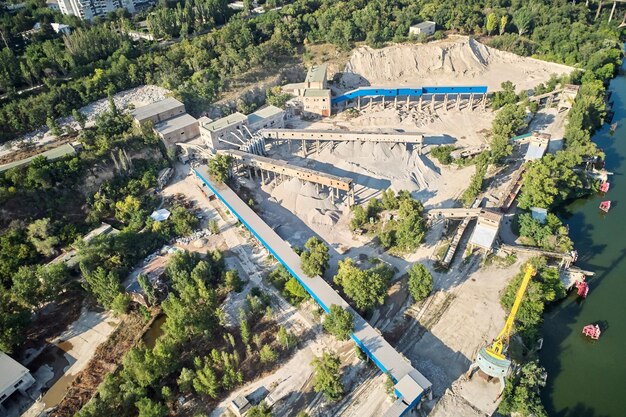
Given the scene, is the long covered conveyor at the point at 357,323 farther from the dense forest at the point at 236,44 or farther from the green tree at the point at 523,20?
the green tree at the point at 523,20

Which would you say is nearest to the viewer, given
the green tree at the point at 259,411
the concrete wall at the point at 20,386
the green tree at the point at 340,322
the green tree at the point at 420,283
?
the green tree at the point at 259,411

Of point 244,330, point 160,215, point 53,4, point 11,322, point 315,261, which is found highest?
point 53,4

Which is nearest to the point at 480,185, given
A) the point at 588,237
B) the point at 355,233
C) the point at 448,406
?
the point at 588,237

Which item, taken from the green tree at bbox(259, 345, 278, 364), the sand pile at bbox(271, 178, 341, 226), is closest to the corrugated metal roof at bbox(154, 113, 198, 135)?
the sand pile at bbox(271, 178, 341, 226)

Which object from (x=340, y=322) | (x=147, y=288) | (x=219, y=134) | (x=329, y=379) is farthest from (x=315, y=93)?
(x=329, y=379)

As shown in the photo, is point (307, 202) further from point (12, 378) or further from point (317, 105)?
point (12, 378)

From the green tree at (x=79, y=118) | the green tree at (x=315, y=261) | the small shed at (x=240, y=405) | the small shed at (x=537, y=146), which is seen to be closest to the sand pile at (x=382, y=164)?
the small shed at (x=537, y=146)

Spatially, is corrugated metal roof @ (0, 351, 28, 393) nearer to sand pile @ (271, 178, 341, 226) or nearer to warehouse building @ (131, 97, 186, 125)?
sand pile @ (271, 178, 341, 226)
